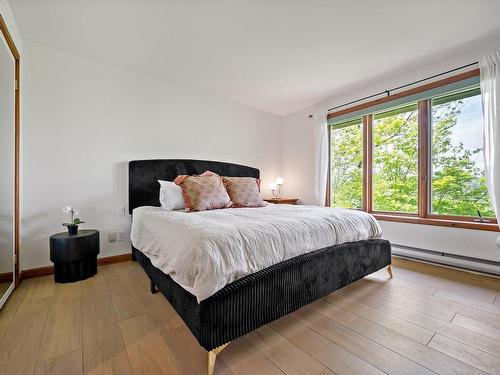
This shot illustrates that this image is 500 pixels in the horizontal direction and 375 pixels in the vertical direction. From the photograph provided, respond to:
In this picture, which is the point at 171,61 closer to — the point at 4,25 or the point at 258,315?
the point at 4,25

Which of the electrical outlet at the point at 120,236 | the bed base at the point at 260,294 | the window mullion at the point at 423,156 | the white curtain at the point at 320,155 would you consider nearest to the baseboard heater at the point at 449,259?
the window mullion at the point at 423,156

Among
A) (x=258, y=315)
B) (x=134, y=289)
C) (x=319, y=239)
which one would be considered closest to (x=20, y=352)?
(x=134, y=289)

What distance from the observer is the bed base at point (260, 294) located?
1.09 meters

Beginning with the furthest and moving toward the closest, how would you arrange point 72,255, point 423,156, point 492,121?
point 423,156 → point 492,121 → point 72,255

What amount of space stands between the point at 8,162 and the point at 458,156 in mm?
4448

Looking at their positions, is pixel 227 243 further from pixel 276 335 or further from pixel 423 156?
pixel 423 156

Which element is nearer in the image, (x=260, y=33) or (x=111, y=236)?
(x=260, y=33)

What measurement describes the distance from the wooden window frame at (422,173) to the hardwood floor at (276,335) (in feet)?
2.34

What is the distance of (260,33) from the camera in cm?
212

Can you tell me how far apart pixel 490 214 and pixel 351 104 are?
2106 millimetres

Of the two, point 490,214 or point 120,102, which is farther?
point 120,102

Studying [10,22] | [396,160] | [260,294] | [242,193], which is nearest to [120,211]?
[242,193]

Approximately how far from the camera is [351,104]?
3418 mm

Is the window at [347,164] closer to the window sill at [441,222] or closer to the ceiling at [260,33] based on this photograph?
the window sill at [441,222]
